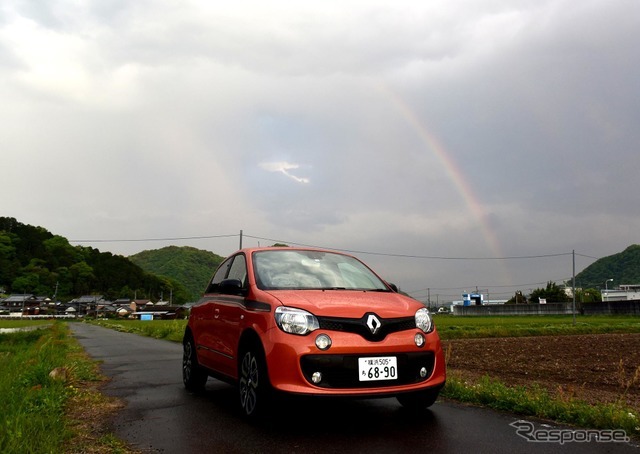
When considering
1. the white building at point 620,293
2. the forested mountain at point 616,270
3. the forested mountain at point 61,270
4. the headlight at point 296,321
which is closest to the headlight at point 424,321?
the headlight at point 296,321

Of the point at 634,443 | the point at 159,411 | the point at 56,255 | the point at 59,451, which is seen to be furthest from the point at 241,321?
the point at 56,255

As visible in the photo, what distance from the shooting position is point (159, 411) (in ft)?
18.5

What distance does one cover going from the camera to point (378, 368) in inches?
175

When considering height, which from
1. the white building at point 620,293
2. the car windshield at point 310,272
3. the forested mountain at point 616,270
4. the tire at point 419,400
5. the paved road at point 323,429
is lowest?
the white building at point 620,293

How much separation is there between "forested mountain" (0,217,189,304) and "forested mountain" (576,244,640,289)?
116 m

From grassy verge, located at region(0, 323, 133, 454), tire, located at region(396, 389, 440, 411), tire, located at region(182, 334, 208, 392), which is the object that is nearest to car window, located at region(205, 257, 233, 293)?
tire, located at region(182, 334, 208, 392)

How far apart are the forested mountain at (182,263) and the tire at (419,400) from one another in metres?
137

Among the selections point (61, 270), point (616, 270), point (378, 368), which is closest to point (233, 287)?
point (378, 368)

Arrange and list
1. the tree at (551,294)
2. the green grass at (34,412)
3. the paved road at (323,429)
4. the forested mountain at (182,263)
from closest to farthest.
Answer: the green grass at (34,412)
the paved road at (323,429)
the tree at (551,294)
the forested mountain at (182,263)

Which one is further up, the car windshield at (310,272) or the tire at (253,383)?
the car windshield at (310,272)

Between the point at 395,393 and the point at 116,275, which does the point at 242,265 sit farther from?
the point at 116,275

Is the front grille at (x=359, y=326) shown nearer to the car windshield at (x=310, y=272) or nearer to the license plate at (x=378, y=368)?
the license plate at (x=378, y=368)

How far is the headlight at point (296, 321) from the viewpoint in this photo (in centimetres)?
445

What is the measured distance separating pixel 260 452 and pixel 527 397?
3023mm
